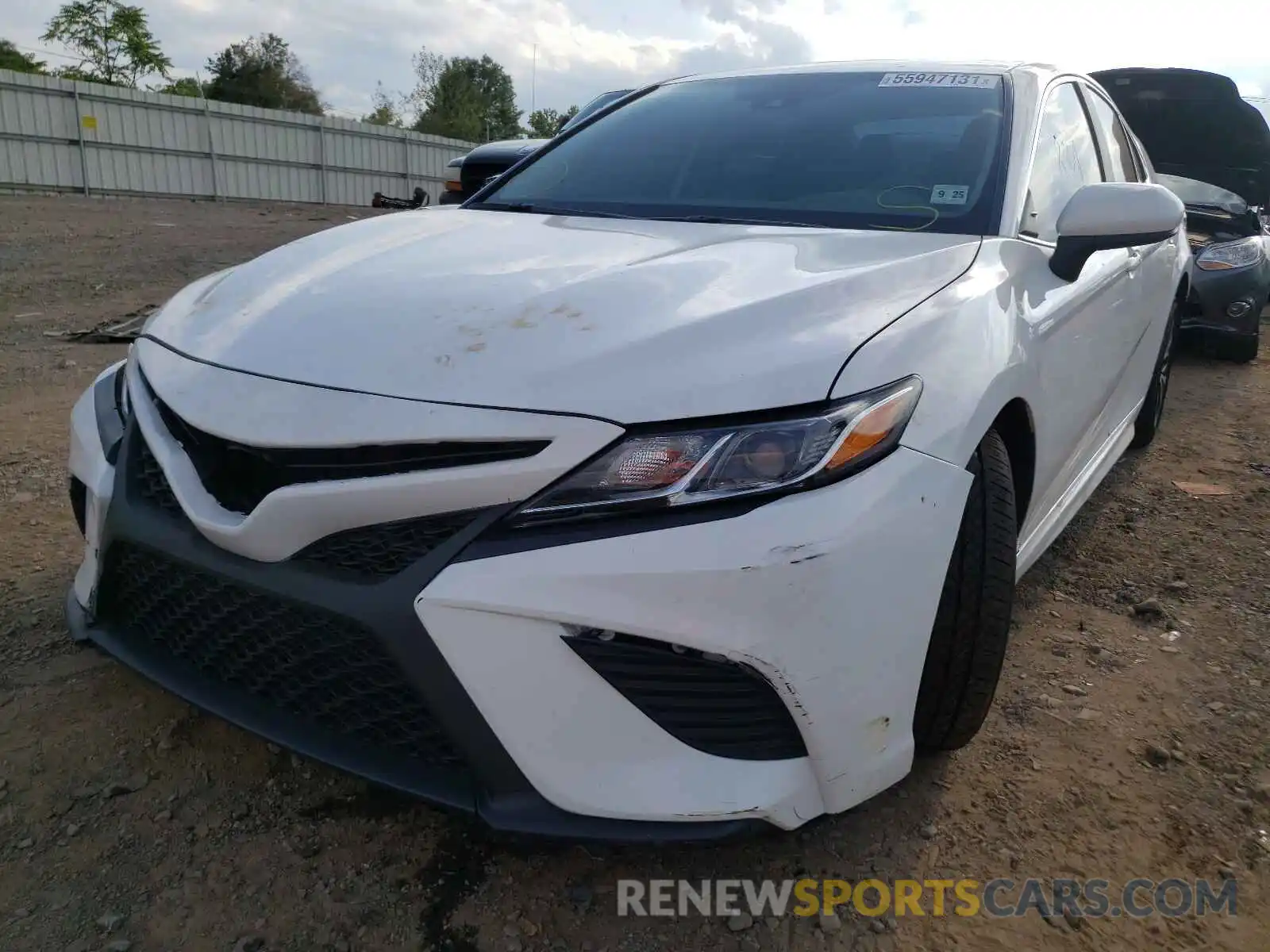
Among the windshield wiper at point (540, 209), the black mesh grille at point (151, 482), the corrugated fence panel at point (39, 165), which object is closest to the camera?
the black mesh grille at point (151, 482)

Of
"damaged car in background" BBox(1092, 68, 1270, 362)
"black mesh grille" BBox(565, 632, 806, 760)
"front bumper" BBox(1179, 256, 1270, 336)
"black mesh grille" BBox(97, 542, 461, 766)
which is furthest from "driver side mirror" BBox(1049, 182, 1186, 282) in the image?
"front bumper" BBox(1179, 256, 1270, 336)

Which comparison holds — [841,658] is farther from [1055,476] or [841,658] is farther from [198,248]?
[198,248]

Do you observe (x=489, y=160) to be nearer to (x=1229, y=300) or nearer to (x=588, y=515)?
(x=588, y=515)

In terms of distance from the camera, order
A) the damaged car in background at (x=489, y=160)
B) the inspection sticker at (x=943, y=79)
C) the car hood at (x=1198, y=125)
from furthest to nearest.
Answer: the car hood at (x=1198, y=125) < the damaged car in background at (x=489, y=160) < the inspection sticker at (x=943, y=79)

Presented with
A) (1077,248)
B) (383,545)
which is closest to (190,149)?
(1077,248)

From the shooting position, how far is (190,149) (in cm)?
2206

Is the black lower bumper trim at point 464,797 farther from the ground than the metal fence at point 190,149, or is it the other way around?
the metal fence at point 190,149

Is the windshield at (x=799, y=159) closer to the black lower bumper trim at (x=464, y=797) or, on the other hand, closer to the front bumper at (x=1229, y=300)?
the black lower bumper trim at (x=464, y=797)

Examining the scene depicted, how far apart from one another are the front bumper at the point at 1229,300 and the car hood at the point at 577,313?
17.1ft

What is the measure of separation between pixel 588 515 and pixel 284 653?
0.56 m

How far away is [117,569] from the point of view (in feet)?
5.49

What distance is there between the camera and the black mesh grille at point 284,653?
1408 millimetres

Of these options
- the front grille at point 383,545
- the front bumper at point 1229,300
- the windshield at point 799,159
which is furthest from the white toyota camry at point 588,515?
the front bumper at point 1229,300

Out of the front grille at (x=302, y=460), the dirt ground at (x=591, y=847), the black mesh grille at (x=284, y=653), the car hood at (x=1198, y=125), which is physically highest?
the car hood at (x=1198, y=125)
